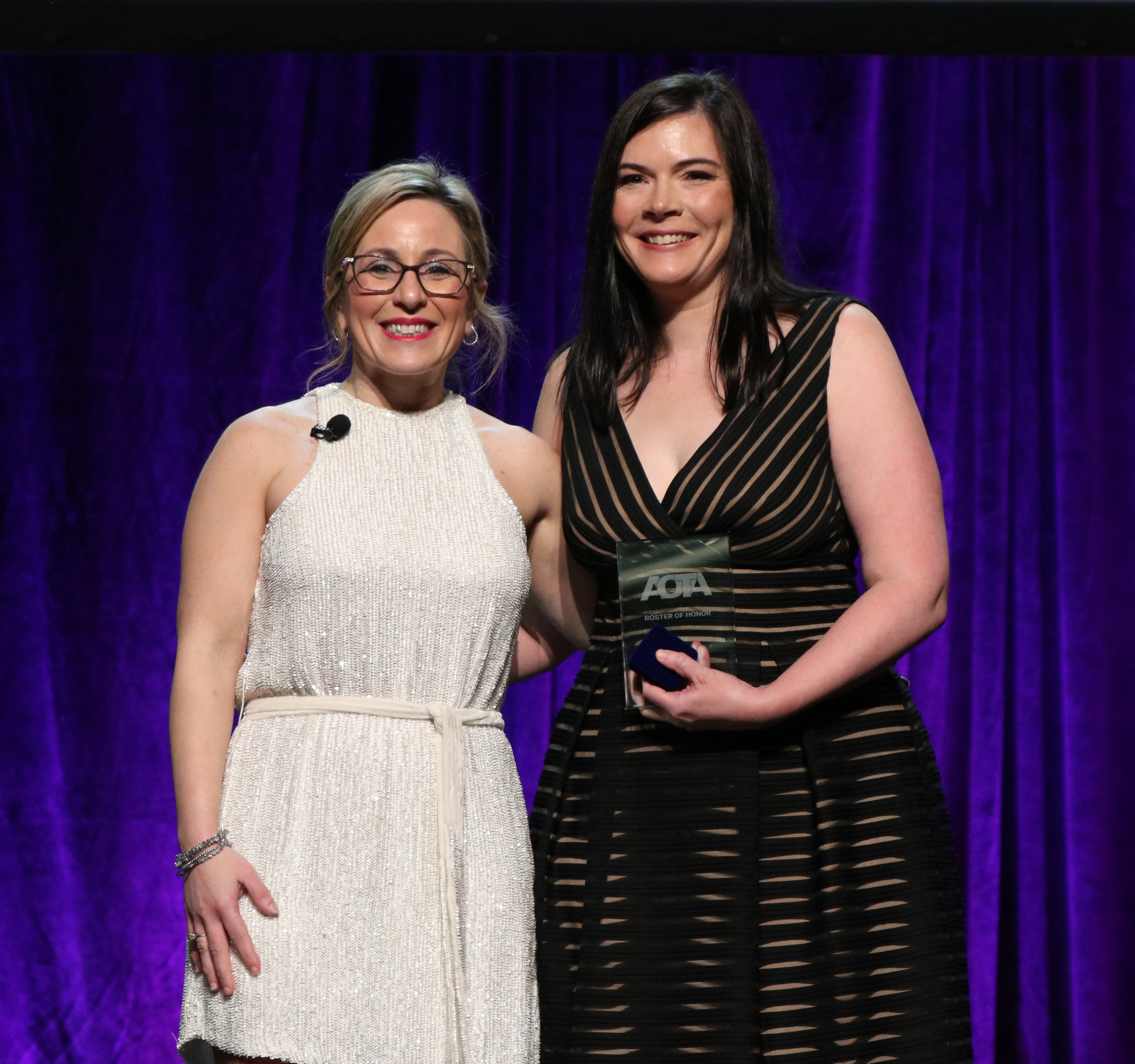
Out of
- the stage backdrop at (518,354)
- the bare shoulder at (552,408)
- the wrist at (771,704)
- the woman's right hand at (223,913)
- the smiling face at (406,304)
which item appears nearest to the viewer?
the woman's right hand at (223,913)

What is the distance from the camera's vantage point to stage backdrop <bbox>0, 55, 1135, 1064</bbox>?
128 inches

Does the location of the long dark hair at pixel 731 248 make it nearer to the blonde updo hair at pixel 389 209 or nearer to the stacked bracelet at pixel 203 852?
the blonde updo hair at pixel 389 209

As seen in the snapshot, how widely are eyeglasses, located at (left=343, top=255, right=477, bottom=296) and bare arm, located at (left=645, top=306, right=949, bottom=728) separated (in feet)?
1.67

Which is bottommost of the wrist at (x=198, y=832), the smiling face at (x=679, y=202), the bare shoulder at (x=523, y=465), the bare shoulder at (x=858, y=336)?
the wrist at (x=198, y=832)

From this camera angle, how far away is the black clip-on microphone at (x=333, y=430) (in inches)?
74.1

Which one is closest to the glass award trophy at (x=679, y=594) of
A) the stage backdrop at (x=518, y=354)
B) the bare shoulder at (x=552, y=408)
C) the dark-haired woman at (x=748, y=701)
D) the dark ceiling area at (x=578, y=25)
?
the dark-haired woman at (x=748, y=701)

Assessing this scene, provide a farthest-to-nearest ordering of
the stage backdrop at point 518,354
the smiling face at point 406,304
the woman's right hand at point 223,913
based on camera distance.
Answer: the stage backdrop at point 518,354
the smiling face at point 406,304
the woman's right hand at point 223,913

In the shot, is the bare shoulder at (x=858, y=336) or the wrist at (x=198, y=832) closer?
the wrist at (x=198, y=832)

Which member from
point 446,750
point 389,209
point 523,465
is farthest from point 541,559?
point 389,209

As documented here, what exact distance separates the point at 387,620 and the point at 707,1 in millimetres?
814

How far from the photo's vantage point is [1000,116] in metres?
3.28

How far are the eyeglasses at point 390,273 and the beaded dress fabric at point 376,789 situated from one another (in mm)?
172

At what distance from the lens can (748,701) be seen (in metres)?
1.80

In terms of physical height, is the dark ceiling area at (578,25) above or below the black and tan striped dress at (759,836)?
above
